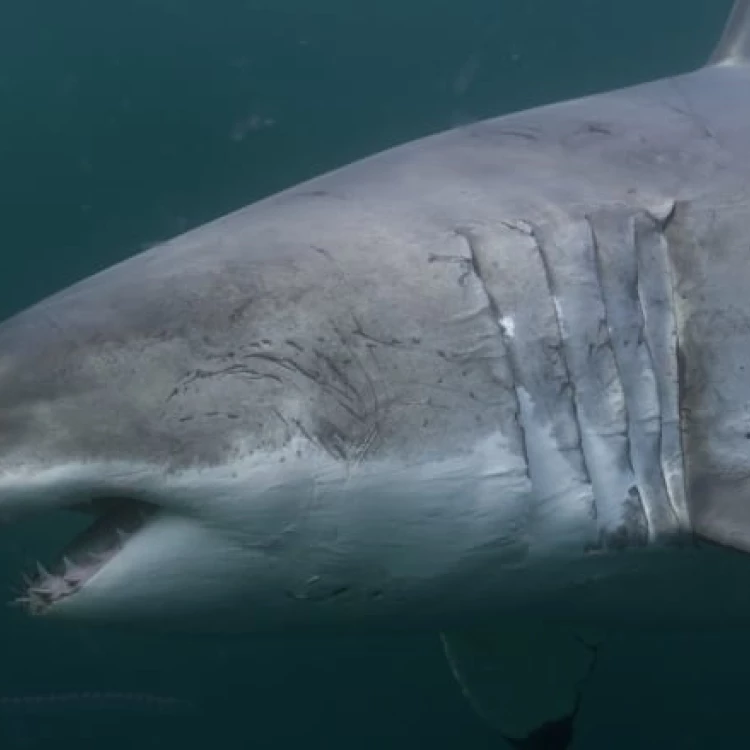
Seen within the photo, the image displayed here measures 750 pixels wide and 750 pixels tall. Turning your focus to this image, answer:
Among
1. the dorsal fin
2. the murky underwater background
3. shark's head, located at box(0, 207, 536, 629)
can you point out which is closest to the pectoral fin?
shark's head, located at box(0, 207, 536, 629)

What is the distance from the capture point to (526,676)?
183 inches

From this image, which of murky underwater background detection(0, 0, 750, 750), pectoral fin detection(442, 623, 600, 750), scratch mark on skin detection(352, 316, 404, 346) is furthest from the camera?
murky underwater background detection(0, 0, 750, 750)

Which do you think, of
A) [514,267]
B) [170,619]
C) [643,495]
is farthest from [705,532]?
[170,619]

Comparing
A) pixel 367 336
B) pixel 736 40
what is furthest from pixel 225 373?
pixel 736 40

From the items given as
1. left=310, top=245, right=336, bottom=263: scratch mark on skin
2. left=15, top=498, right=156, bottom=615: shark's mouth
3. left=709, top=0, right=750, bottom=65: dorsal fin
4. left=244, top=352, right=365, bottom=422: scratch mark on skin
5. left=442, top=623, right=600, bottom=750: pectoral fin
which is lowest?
left=442, top=623, right=600, bottom=750: pectoral fin

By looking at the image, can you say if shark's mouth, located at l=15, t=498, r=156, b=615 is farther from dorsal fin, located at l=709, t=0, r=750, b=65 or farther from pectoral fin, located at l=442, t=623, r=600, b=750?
dorsal fin, located at l=709, t=0, r=750, b=65

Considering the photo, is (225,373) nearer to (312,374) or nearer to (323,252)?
(312,374)

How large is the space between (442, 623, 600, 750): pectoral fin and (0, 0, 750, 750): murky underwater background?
2.91 m

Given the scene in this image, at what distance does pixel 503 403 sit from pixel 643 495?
47cm

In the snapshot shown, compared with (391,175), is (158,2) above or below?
above

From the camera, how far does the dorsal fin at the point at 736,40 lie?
4609 millimetres

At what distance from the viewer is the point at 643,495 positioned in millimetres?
2895

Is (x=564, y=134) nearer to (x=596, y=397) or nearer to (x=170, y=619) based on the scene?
(x=596, y=397)

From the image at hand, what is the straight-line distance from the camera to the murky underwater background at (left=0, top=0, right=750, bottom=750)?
36.2ft
